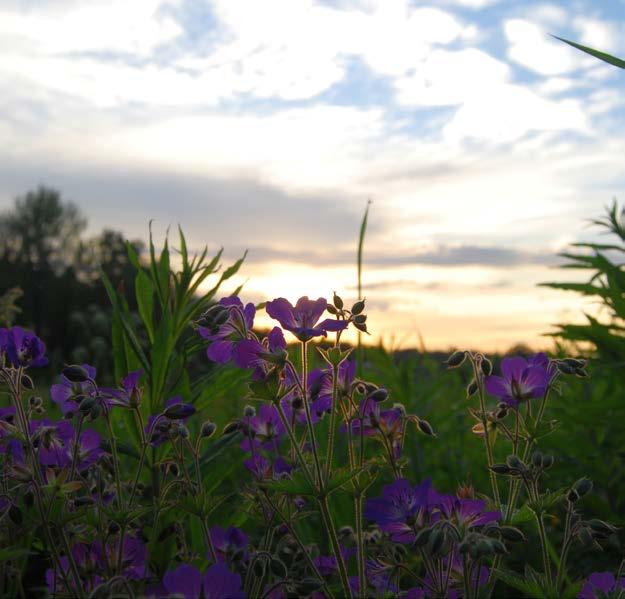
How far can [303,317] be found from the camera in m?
1.90

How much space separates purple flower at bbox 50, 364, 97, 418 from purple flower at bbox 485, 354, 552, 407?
1.06 m

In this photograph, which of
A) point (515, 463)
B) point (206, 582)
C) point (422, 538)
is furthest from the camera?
point (515, 463)

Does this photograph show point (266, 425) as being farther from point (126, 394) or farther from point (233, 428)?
point (126, 394)

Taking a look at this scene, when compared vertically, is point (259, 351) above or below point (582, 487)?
above

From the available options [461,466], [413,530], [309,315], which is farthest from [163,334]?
[461,466]

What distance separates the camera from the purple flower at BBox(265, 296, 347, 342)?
179 cm

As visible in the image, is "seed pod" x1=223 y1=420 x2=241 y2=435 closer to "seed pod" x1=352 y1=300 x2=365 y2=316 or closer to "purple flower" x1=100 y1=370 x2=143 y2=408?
"purple flower" x1=100 y1=370 x2=143 y2=408

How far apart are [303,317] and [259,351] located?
0.16 meters

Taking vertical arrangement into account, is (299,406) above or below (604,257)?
below

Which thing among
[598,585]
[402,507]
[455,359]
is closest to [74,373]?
[402,507]

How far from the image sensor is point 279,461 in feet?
7.70

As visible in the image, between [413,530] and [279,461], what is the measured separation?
1.93 ft

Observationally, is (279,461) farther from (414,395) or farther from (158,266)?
(414,395)

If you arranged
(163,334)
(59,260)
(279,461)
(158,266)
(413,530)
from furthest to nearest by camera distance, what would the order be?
(59,260) → (158,266) → (163,334) → (279,461) → (413,530)
